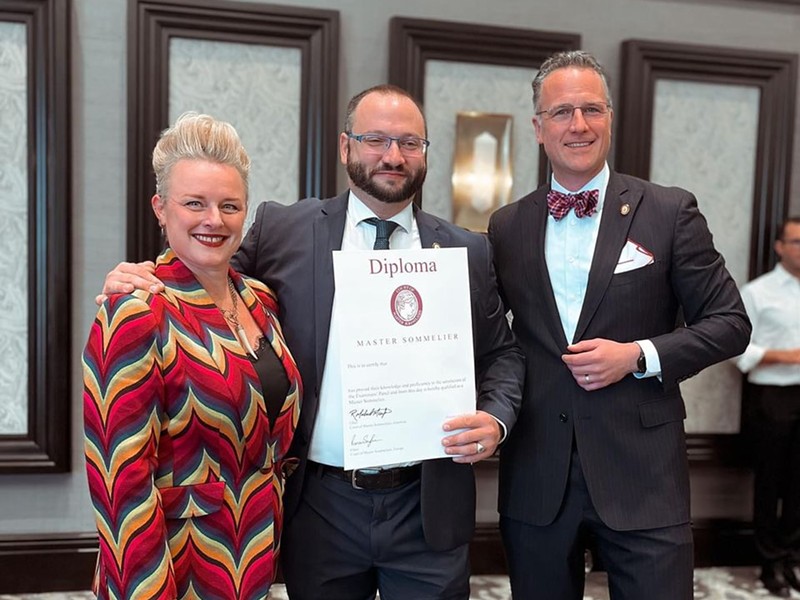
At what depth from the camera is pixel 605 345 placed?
1.85 meters

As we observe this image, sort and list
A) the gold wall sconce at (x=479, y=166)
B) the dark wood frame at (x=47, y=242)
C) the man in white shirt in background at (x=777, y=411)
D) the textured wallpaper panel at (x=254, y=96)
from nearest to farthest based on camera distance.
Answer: the dark wood frame at (x=47, y=242), the textured wallpaper panel at (x=254, y=96), the gold wall sconce at (x=479, y=166), the man in white shirt in background at (x=777, y=411)

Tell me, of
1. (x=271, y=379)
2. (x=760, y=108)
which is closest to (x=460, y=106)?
(x=760, y=108)

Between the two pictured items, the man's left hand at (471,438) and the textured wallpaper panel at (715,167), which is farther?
the textured wallpaper panel at (715,167)

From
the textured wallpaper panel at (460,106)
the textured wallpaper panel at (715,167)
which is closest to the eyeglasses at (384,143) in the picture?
the textured wallpaper panel at (460,106)

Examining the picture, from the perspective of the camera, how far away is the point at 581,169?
6.40 feet

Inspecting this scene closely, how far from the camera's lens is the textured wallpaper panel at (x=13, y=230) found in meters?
3.15

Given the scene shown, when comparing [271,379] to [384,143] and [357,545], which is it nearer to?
[357,545]

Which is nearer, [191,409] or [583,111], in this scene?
[191,409]

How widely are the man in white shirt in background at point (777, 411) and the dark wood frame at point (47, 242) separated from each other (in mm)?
3033

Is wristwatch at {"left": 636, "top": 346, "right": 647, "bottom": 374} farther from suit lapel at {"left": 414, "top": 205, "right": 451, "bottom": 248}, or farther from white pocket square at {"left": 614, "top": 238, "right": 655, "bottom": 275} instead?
suit lapel at {"left": 414, "top": 205, "right": 451, "bottom": 248}

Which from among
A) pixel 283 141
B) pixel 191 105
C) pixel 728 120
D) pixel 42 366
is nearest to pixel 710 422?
pixel 728 120

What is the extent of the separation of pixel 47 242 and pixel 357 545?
2.08m
